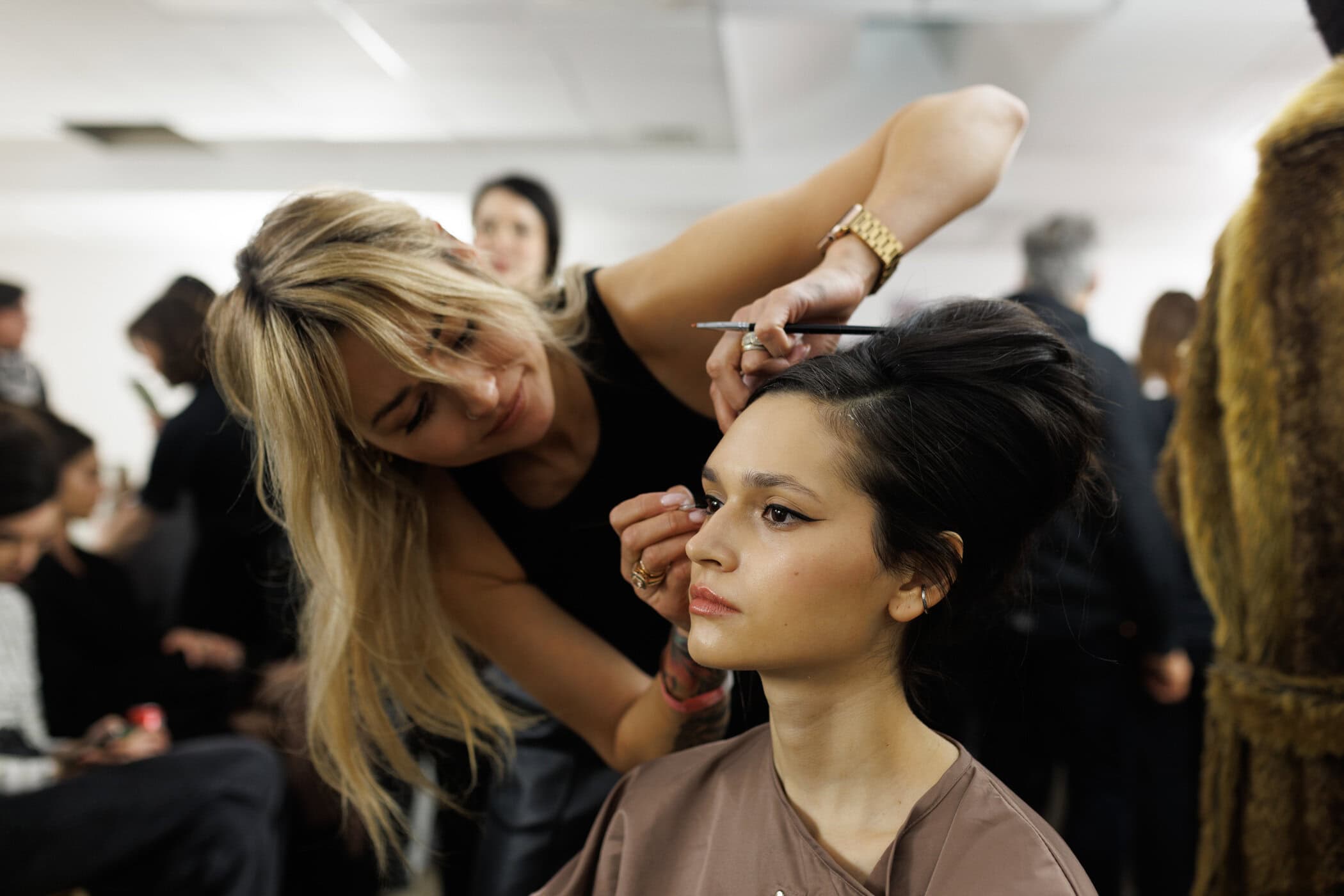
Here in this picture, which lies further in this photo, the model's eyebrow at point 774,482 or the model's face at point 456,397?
the model's face at point 456,397

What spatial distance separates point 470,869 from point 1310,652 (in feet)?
4.78

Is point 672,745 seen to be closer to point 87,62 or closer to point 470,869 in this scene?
point 470,869

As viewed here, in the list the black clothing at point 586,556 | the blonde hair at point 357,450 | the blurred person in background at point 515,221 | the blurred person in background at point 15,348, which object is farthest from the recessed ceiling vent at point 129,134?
the black clothing at point 586,556

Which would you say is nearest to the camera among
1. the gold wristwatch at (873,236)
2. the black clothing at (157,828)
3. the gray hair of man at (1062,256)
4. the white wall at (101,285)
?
the gold wristwatch at (873,236)

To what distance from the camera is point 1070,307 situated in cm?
226

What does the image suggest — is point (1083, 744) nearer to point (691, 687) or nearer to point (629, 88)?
point (691, 687)

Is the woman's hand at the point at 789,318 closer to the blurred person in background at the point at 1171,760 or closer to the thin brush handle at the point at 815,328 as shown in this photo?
the thin brush handle at the point at 815,328

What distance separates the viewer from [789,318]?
0.88 m

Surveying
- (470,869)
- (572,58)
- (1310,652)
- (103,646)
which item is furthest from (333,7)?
(1310,652)

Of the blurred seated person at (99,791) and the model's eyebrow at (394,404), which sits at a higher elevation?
→ the model's eyebrow at (394,404)

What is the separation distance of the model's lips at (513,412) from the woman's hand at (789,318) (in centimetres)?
25

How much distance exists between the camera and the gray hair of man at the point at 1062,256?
2258 mm

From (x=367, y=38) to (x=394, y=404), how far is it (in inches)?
153

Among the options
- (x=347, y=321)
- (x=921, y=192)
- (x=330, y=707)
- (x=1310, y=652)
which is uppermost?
(x=921, y=192)
